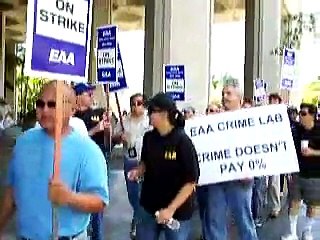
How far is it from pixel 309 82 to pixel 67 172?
7944 centimetres

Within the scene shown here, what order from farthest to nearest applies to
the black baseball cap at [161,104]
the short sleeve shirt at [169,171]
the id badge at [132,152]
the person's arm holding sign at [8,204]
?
1. the id badge at [132,152]
2. the black baseball cap at [161,104]
3. the short sleeve shirt at [169,171]
4. the person's arm holding sign at [8,204]

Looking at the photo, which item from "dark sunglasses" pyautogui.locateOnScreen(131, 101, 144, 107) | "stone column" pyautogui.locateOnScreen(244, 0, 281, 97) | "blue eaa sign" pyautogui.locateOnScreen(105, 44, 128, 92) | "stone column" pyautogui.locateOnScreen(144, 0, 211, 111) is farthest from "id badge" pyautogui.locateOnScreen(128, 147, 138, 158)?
"stone column" pyautogui.locateOnScreen(244, 0, 281, 97)

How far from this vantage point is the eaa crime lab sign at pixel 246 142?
362 inches

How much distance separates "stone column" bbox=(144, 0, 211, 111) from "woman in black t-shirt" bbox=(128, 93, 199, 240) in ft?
38.7

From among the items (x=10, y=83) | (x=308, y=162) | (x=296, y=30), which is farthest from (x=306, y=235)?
(x=10, y=83)

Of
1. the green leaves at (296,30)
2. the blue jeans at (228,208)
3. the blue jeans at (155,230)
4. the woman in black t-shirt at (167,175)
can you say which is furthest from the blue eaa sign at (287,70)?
the blue jeans at (155,230)

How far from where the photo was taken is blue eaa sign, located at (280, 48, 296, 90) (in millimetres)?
17062

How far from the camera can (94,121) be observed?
10.8 m

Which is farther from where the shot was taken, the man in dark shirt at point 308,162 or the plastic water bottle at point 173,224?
the man in dark shirt at point 308,162

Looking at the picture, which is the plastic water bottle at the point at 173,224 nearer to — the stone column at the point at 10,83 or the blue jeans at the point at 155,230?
the blue jeans at the point at 155,230

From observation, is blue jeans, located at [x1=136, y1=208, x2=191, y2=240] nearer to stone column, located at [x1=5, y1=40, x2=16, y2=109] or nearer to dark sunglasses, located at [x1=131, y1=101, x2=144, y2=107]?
dark sunglasses, located at [x1=131, y1=101, x2=144, y2=107]

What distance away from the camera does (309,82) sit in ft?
270

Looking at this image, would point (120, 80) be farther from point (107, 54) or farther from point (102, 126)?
point (102, 126)

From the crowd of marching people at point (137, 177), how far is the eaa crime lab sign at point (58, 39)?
0.15m
